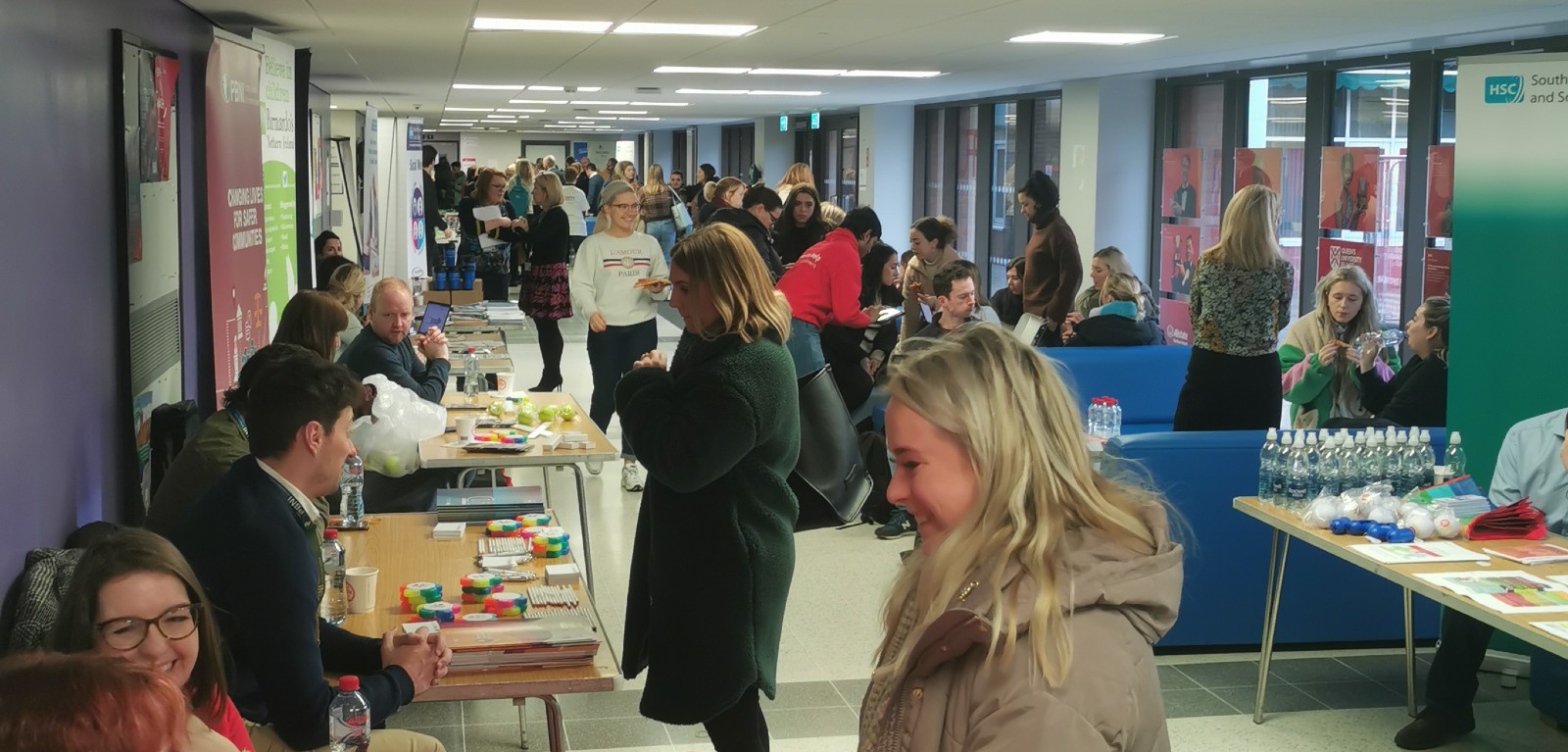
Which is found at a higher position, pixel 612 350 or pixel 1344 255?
pixel 1344 255

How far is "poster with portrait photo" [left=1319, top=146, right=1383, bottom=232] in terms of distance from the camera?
29.9ft

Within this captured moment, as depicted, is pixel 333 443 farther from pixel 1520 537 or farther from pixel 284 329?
pixel 1520 537

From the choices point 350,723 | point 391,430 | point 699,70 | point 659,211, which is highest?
point 699,70

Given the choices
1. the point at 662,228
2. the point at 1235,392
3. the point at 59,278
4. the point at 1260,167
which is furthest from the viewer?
the point at 662,228

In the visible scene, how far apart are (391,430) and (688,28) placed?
11.2 feet

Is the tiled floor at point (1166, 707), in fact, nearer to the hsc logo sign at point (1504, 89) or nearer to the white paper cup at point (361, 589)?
the white paper cup at point (361, 589)

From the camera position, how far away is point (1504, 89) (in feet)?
16.9

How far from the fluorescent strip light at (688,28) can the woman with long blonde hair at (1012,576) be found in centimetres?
590

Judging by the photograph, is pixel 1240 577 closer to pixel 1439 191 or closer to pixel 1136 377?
pixel 1136 377

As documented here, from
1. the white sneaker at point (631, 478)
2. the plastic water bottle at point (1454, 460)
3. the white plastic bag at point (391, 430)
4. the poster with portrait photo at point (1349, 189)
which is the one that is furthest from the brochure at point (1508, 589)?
the poster with portrait photo at point (1349, 189)

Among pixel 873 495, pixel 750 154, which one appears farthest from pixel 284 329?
pixel 750 154

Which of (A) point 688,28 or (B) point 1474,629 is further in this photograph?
(A) point 688,28

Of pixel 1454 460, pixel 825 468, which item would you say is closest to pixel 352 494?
pixel 825 468

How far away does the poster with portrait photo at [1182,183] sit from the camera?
11211 millimetres
